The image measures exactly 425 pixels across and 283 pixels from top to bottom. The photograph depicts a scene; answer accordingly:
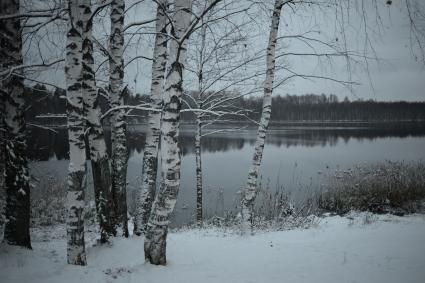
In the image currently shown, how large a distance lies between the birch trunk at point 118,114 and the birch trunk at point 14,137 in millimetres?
1677

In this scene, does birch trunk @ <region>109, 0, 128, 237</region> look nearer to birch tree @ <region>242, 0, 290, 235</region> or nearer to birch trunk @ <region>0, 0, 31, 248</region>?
birch trunk @ <region>0, 0, 31, 248</region>

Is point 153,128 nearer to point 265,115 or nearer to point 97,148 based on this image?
point 97,148

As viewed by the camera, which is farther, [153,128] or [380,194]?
[380,194]

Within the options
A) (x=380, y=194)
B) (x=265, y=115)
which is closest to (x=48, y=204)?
(x=265, y=115)

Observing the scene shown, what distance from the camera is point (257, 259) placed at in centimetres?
529

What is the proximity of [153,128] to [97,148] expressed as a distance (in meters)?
1.18

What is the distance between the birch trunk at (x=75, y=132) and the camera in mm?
4242

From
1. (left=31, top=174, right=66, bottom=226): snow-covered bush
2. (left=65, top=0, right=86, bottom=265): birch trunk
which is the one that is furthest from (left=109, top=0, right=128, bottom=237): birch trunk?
(left=31, top=174, right=66, bottom=226): snow-covered bush

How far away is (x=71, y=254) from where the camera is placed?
15.1ft

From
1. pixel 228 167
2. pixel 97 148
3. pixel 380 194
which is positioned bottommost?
pixel 228 167

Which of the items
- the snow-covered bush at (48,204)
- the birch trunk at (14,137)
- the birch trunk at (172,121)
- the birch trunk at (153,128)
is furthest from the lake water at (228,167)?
the birch trunk at (172,121)

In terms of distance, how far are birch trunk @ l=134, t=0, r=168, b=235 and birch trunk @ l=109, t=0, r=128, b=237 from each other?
0.47 m

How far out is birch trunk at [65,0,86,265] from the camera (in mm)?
4242

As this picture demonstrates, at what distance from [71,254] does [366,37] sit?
15.2ft
